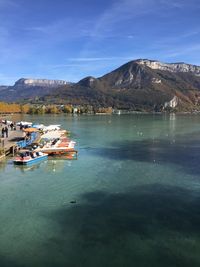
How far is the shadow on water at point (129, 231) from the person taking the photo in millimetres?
18658

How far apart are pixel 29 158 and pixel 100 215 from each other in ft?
70.3

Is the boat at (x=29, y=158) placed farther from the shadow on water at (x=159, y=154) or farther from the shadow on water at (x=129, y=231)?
the shadow on water at (x=129, y=231)

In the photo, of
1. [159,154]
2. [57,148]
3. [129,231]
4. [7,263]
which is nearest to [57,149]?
[57,148]

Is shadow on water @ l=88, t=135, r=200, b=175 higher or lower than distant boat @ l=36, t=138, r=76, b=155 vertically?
lower

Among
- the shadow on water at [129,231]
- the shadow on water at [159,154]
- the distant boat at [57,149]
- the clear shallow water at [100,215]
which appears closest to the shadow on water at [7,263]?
the clear shallow water at [100,215]

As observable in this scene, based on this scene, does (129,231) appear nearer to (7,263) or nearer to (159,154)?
(7,263)

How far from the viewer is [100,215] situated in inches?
989

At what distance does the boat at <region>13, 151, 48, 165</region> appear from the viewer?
43.2 metres

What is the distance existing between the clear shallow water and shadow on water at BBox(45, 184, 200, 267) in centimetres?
6

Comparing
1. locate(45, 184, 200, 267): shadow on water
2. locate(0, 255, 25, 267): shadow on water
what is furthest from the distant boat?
locate(0, 255, 25, 267): shadow on water

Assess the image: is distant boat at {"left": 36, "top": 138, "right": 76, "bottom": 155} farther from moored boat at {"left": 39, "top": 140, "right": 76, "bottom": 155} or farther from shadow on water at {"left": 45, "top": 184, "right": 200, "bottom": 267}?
shadow on water at {"left": 45, "top": 184, "right": 200, "bottom": 267}

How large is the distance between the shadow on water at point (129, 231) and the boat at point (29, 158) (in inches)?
611

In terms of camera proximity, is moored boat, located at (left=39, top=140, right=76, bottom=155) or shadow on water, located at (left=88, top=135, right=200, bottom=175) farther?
moored boat, located at (left=39, top=140, right=76, bottom=155)

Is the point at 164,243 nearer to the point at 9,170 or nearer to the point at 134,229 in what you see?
the point at 134,229
